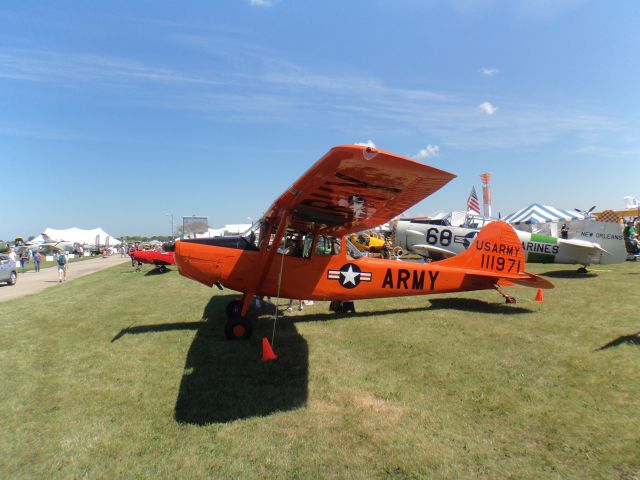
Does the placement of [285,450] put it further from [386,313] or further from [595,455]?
[386,313]

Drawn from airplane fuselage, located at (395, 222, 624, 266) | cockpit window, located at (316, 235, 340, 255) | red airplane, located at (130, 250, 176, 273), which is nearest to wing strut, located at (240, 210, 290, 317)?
cockpit window, located at (316, 235, 340, 255)

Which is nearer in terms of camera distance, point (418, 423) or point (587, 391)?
point (418, 423)

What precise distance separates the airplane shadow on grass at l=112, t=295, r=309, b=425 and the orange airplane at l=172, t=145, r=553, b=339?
1.68 feet

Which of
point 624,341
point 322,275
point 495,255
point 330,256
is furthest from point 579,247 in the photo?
point 322,275

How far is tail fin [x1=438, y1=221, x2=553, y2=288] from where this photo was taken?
8.27m

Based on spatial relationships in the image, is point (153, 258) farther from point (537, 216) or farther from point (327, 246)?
point (537, 216)

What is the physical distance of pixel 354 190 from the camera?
4469 millimetres

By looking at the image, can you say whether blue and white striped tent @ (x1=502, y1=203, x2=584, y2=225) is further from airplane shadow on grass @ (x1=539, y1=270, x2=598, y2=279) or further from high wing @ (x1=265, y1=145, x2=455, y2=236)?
high wing @ (x1=265, y1=145, x2=455, y2=236)

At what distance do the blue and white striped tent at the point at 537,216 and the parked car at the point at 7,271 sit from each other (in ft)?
109

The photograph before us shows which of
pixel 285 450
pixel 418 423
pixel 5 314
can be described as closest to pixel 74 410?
pixel 285 450

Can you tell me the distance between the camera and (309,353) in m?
5.52

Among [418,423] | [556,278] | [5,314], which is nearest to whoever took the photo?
[418,423]

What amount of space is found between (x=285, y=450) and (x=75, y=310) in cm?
834

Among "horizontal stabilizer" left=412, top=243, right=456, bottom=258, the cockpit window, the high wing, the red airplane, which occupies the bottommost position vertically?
the red airplane
